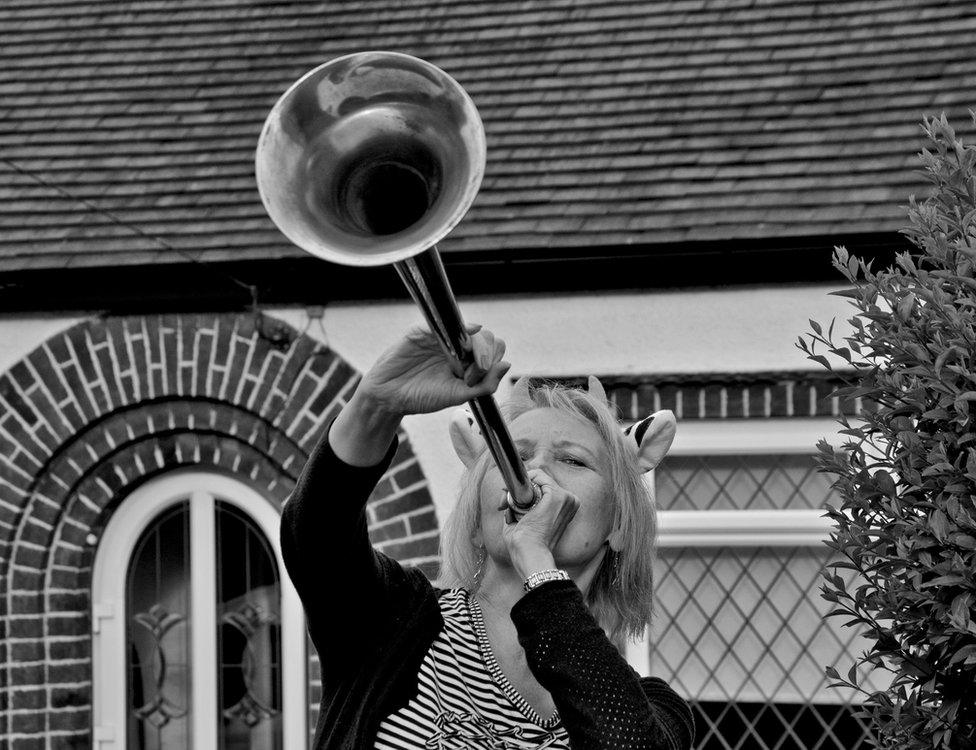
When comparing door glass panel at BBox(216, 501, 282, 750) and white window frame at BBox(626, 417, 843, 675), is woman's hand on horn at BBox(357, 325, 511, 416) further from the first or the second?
door glass panel at BBox(216, 501, 282, 750)

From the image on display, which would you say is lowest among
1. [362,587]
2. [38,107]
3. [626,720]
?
[626,720]

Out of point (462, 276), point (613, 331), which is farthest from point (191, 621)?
point (613, 331)

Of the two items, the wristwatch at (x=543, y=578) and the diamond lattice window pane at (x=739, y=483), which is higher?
A: the diamond lattice window pane at (x=739, y=483)

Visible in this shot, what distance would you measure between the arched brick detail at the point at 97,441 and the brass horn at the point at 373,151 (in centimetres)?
408

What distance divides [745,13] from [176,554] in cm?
346

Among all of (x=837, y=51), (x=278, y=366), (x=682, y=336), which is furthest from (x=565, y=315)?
(x=837, y=51)

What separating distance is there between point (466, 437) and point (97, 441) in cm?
408

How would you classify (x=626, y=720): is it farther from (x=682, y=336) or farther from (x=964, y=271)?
(x=682, y=336)

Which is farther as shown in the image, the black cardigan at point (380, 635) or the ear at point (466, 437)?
the ear at point (466, 437)

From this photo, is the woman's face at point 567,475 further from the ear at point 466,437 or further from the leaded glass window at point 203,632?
the leaded glass window at point 203,632

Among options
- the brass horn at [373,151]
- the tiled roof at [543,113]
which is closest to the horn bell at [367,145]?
the brass horn at [373,151]

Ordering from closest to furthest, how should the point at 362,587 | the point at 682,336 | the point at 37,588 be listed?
1. the point at 362,587
2. the point at 682,336
3. the point at 37,588

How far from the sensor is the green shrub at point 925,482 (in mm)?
3066

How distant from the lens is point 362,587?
2.56 m
